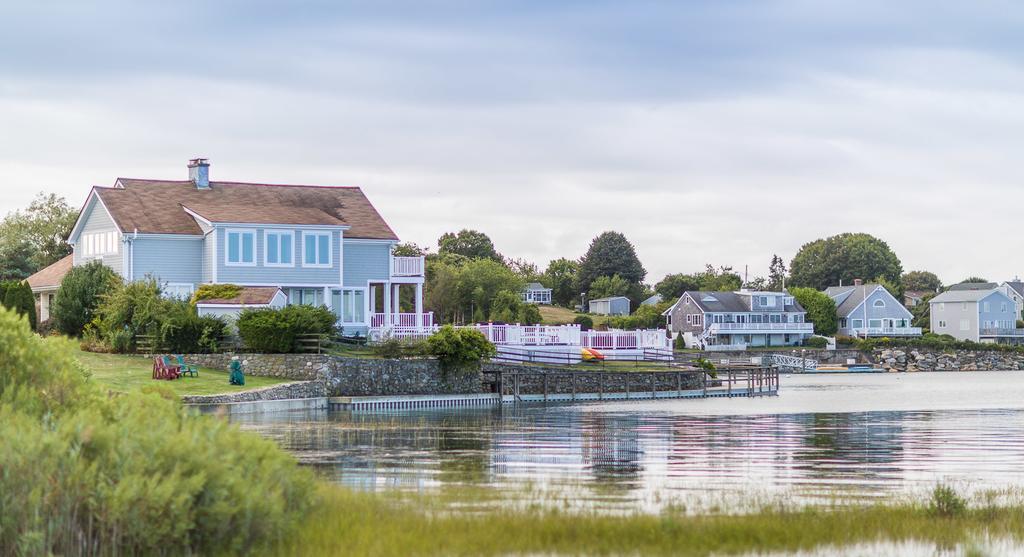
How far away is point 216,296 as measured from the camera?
181 feet

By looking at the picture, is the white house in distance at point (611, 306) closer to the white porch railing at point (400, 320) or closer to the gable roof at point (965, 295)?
the gable roof at point (965, 295)

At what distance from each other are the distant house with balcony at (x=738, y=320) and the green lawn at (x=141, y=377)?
8811cm

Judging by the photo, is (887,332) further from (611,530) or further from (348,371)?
(611,530)

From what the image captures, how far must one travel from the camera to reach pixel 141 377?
4378cm

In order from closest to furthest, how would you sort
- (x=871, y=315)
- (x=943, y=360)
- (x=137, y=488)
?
(x=137, y=488) → (x=943, y=360) → (x=871, y=315)

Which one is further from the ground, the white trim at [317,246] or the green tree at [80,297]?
the white trim at [317,246]

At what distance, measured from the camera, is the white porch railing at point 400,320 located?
60978 millimetres

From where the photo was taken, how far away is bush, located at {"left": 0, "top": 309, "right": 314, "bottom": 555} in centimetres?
1229

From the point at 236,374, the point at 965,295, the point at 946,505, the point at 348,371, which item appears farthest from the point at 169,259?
the point at 965,295

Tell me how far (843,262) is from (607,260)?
3664 centimetres

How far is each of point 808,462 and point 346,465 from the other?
9401 millimetres

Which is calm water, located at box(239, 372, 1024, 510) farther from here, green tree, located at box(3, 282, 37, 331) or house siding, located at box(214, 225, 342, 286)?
green tree, located at box(3, 282, 37, 331)

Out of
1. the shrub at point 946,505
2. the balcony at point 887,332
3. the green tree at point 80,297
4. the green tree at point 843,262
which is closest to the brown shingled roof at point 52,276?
the green tree at point 80,297

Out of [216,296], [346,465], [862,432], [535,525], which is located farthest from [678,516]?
[216,296]
